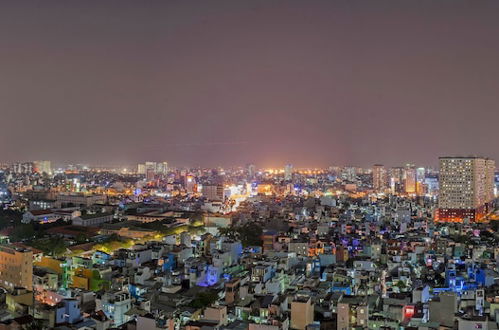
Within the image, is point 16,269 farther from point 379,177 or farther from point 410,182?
point 379,177

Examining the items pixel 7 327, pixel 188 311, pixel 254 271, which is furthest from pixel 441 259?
pixel 7 327

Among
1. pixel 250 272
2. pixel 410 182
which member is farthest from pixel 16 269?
pixel 410 182

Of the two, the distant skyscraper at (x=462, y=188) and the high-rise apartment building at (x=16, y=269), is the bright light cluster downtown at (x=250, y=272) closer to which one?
the high-rise apartment building at (x=16, y=269)

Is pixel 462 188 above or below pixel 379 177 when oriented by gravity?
below

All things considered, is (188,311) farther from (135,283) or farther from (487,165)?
(487,165)

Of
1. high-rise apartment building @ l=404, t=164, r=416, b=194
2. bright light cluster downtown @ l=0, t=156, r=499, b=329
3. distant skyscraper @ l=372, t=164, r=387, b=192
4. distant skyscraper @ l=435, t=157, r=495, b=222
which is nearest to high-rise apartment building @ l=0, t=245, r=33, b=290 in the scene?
bright light cluster downtown @ l=0, t=156, r=499, b=329

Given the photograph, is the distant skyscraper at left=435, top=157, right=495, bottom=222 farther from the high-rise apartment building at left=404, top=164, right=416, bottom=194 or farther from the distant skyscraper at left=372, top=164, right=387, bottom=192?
the distant skyscraper at left=372, top=164, right=387, bottom=192

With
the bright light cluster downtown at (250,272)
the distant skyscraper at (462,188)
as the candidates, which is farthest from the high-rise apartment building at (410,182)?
the bright light cluster downtown at (250,272)

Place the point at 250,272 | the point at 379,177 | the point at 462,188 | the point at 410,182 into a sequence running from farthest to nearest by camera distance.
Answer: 1. the point at 379,177
2. the point at 410,182
3. the point at 462,188
4. the point at 250,272
